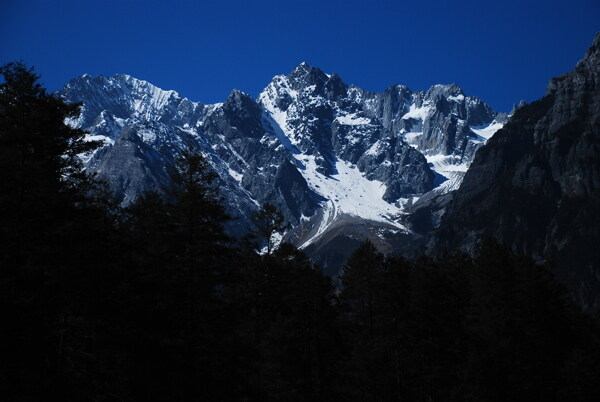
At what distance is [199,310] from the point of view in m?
24.4

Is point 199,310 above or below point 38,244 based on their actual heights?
below

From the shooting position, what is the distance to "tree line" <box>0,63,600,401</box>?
19656mm

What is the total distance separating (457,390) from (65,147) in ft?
99.5

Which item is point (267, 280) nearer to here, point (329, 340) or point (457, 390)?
point (329, 340)

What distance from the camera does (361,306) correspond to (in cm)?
4638

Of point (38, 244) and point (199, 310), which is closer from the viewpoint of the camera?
point (38, 244)

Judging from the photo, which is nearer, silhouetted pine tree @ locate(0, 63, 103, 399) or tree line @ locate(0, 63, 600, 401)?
silhouetted pine tree @ locate(0, 63, 103, 399)

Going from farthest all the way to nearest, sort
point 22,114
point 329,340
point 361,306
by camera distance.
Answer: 1. point 361,306
2. point 329,340
3. point 22,114

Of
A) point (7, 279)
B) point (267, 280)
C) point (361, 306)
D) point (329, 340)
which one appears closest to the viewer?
point (7, 279)

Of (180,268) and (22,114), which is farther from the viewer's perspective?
(180,268)

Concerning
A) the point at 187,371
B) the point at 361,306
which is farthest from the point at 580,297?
the point at 187,371

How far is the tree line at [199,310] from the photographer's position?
64.5 feet

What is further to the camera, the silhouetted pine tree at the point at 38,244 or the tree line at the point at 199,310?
the tree line at the point at 199,310

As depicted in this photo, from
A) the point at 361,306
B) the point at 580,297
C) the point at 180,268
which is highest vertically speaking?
the point at 580,297
